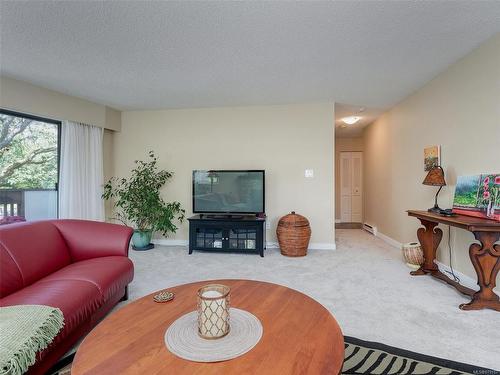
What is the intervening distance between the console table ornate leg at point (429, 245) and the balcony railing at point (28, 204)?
15.2 feet

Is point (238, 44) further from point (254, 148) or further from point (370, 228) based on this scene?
point (370, 228)

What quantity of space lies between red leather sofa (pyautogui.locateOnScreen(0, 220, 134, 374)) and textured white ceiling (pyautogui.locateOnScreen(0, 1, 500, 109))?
5.40 ft

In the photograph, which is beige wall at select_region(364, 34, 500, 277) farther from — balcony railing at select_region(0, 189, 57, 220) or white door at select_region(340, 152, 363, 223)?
balcony railing at select_region(0, 189, 57, 220)

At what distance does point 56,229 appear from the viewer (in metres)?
2.31

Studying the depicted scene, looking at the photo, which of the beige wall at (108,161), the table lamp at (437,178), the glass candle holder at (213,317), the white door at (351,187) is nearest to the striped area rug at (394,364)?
the glass candle holder at (213,317)

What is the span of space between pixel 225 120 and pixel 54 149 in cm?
260

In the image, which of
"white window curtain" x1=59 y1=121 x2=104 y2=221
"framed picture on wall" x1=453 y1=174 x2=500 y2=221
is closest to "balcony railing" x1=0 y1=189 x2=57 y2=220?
"white window curtain" x1=59 y1=121 x2=104 y2=221

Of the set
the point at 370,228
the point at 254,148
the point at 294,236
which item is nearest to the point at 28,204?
the point at 254,148

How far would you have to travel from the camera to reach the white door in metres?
7.14

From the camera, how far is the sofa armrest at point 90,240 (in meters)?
2.36

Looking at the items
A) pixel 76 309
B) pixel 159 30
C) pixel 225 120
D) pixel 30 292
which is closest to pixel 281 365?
pixel 76 309

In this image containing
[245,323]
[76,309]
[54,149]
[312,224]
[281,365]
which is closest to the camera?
[281,365]

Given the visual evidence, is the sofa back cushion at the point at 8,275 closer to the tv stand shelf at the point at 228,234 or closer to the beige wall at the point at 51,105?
the beige wall at the point at 51,105

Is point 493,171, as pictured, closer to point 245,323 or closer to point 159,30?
point 245,323
